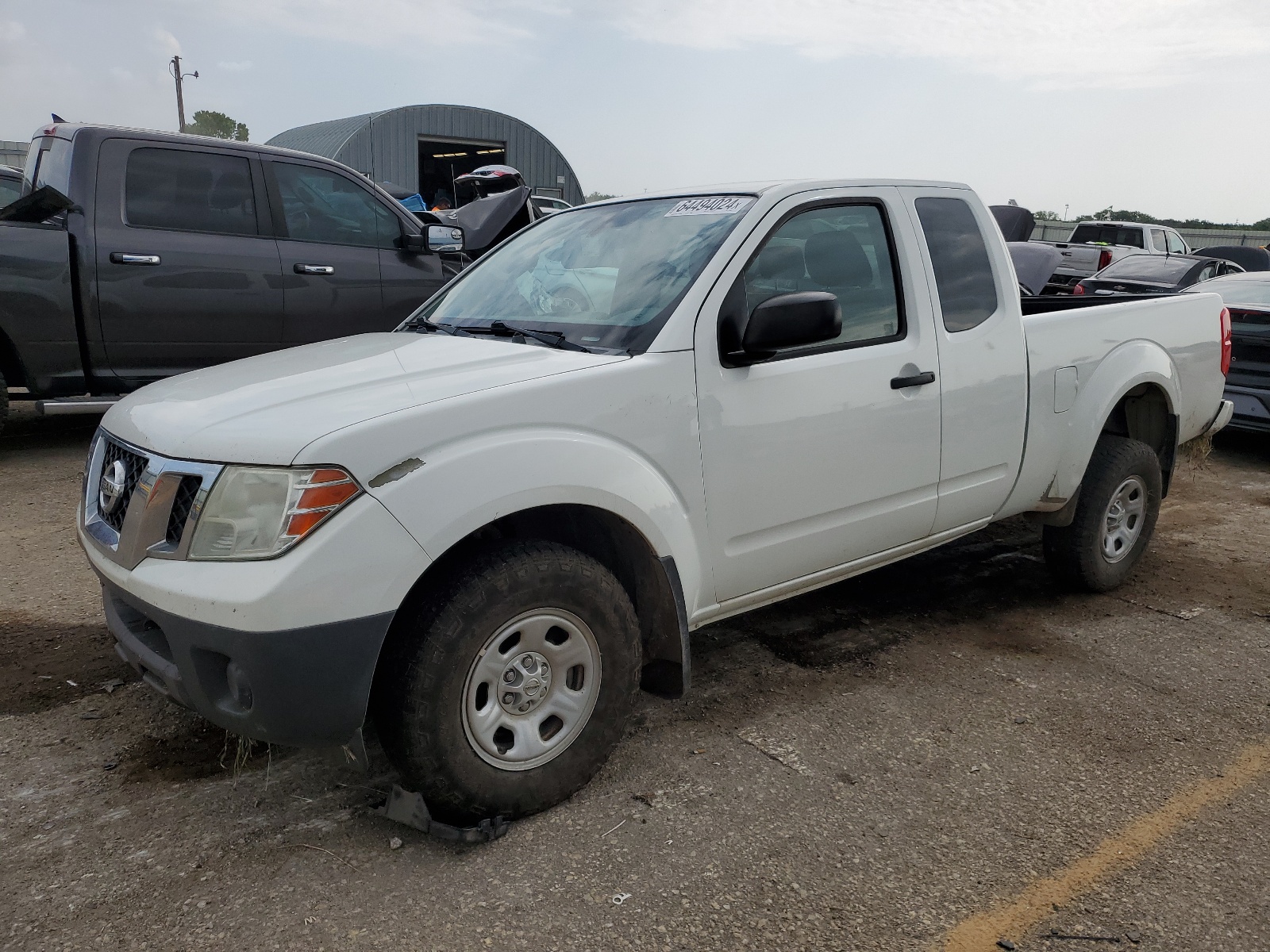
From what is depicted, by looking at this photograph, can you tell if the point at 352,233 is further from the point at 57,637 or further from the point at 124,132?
the point at 57,637

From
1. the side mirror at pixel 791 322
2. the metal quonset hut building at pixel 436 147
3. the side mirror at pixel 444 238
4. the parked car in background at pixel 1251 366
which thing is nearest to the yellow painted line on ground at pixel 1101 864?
the side mirror at pixel 791 322

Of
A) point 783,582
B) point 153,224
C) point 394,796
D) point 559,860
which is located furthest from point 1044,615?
point 153,224

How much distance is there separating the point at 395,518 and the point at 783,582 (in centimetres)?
148

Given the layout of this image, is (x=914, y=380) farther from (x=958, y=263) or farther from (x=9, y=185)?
(x=9, y=185)

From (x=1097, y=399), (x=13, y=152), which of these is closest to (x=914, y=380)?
(x=1097, y=399)

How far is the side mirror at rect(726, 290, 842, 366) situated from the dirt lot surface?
1277 mm

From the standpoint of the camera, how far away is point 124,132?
6.28 m

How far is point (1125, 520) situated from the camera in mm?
4617

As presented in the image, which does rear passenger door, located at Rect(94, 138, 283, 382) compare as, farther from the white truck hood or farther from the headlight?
the headlight

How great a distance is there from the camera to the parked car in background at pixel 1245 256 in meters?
16.2

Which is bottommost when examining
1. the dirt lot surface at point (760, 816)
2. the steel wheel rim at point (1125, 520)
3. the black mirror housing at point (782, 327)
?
the dirt lot surface at point (760, 816)

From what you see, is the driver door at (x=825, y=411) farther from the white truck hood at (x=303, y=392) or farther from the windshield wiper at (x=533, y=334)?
the white truck hood at (x=303, y=392)

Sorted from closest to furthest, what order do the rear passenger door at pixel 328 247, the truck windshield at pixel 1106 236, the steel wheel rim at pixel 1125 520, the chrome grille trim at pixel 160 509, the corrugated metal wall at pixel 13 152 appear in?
the chrome grille trim at pixel 160 509 < the steel wheel rim at pixel 1125 520 < the rear passenger door at pixel 328 247 < the truck windshield at pixel 1106 236 < the corrugated metal wall at pixel 13 152

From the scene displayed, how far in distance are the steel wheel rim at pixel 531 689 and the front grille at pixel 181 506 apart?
2.59ft
